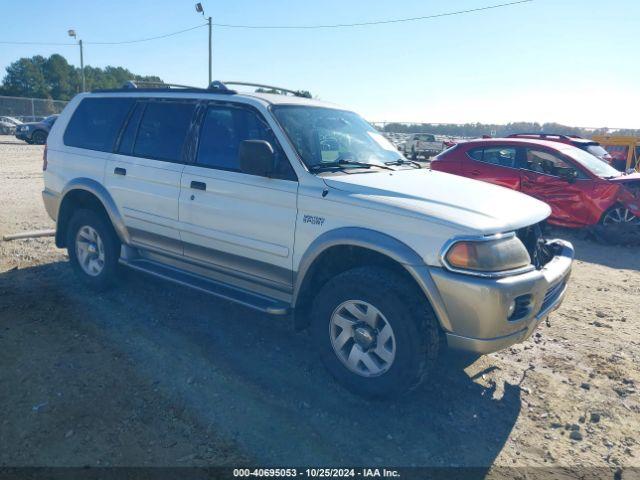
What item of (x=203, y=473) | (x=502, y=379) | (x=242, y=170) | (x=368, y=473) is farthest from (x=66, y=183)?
(x=502, y=379)

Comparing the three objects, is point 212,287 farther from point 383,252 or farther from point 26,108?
point 26,108

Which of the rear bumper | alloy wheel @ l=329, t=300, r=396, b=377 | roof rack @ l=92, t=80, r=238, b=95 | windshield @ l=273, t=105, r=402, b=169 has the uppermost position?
roof rack @ l=92, t=80, r=238, b=95

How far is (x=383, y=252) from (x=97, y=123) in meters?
3.65

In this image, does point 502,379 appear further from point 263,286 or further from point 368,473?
point 263,286

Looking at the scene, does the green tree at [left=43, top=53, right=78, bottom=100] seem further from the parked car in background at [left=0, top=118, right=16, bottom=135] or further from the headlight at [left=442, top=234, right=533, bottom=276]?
the headlight at [left=442, top=234, right=533, bottom=276]

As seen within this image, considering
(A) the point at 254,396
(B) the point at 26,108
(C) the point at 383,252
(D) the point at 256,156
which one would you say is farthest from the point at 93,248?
(B) the point at 26,108

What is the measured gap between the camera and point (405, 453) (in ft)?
9.61

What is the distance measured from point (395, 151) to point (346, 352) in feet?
7.04

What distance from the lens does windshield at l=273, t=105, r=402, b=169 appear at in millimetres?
3918

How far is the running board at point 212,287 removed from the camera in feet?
12.3

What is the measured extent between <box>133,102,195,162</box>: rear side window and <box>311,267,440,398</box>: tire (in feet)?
6.70

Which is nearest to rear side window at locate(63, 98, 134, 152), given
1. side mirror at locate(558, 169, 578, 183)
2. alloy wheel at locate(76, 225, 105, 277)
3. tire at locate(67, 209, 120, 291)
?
tire at locate(67, 209, 120, 291)

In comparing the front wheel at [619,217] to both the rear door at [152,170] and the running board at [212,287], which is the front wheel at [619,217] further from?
the rear door at [152,170]

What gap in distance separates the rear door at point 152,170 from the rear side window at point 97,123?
182 mm
